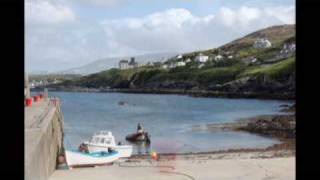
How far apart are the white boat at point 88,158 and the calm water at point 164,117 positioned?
1752mm

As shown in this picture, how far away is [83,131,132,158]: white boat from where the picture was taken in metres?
16.8

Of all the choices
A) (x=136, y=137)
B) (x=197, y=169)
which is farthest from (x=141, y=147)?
(x=197, y=169)

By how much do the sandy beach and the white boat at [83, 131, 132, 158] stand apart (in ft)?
1.06

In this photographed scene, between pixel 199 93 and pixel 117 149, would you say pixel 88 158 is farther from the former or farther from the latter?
pixel 199 93

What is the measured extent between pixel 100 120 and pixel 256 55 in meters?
6.40

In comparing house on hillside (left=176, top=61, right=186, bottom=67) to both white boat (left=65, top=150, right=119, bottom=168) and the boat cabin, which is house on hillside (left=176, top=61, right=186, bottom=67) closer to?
the boat cabin

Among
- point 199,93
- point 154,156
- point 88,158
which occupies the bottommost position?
point 154,156

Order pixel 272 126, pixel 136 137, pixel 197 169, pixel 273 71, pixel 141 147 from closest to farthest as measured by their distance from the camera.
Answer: pixel 197 169
pixel 141 147
pixel 136 137
pixel 272 126
pixel 273 71

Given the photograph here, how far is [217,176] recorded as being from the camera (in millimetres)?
13641

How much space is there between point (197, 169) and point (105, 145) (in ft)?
11.2

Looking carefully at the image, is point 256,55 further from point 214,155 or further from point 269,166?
point 269,166

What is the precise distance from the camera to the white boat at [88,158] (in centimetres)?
1511

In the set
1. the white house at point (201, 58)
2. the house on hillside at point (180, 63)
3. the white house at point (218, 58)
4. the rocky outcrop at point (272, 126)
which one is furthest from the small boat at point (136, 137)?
the rocky outcrop at point (272, 126)

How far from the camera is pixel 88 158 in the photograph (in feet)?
50.9
